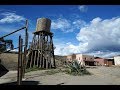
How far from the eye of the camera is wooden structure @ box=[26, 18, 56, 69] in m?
21.2

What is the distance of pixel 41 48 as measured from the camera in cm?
2166

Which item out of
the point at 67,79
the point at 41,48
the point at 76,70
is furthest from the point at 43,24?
the point at 67,79

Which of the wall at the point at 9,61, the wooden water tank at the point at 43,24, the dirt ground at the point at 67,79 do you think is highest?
the wooden water tank at the point at 43,24

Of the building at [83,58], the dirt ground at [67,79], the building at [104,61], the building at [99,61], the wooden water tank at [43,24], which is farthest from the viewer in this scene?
the building at [99,61]

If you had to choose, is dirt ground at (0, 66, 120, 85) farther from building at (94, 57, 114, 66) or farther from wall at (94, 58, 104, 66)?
wall at (94, 58, 104, 66)

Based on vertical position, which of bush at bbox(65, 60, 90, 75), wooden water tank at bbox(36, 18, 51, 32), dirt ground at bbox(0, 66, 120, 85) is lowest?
dirt ground at bbox(0, 66, 120, 85)

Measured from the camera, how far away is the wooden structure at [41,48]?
21.2 metres

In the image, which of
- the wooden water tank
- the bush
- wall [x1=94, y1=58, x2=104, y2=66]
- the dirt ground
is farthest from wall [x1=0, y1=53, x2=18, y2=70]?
wall [x1=94, y1=58, x2=104, y2=66]

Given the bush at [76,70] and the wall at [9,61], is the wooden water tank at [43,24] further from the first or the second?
the bush at [76,70]

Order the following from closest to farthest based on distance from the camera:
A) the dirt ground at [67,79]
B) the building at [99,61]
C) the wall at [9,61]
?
the dirt ground at [67,79], the wall at [9,61], the building at [99,61]

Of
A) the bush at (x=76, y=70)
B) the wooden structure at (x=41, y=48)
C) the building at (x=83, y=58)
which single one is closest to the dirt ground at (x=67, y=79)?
the bush at (x=76, y=70)
